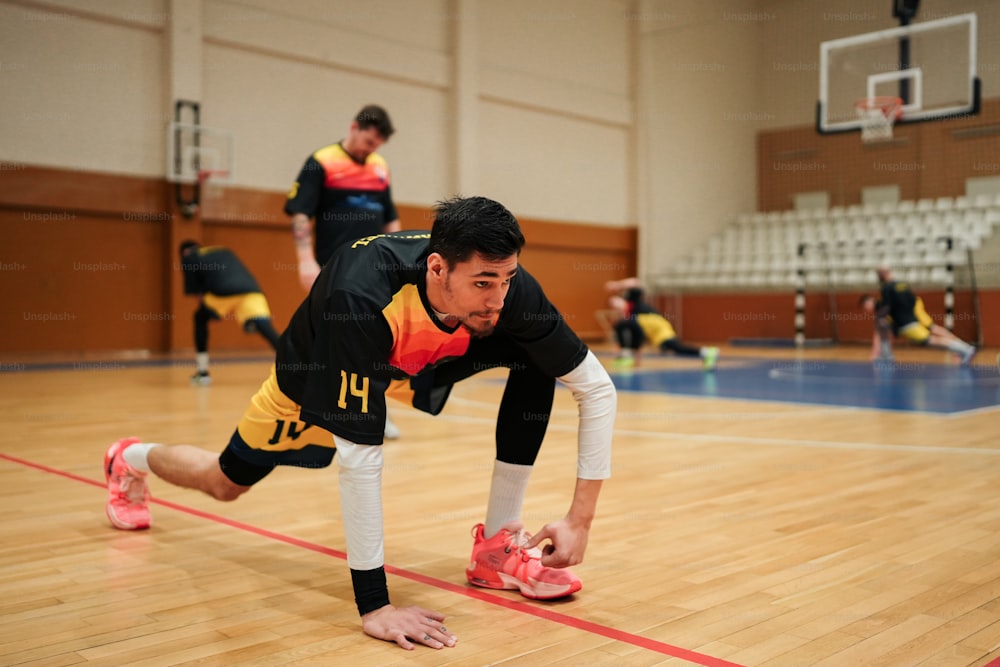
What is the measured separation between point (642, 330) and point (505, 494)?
8917 mm

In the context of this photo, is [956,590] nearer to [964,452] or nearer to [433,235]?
[433,235]

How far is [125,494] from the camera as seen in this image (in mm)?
3004

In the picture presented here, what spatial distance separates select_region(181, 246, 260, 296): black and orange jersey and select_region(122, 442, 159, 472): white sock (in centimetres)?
513

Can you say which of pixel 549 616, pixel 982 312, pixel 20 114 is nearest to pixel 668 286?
pixel 982 312

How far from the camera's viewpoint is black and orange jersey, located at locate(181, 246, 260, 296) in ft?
26.2

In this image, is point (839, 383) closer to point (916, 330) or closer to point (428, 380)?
point (916, 330)

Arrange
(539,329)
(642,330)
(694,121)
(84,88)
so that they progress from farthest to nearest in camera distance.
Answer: (694,121)
(84,88)
(642,330)
(539,329)

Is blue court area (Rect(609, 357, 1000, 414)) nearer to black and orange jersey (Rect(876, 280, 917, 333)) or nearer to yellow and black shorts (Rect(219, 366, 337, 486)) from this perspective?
black and orange jersey (Rect(876, 280, 917, 333))

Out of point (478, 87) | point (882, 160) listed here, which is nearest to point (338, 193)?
point (478, 87)

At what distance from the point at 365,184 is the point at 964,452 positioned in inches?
134

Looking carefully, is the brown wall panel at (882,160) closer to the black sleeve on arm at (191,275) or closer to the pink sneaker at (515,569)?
the black sleeve on arm at (191,275)

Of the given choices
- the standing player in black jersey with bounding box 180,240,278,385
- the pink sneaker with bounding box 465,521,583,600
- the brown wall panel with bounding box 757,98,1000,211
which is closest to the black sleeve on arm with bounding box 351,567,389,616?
the pink sneaker with bounding box 465,521,583,600

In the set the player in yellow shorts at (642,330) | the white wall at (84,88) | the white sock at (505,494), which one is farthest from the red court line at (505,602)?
the white wall at (84,88)

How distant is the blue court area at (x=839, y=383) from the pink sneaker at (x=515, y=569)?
4583 millimetres
